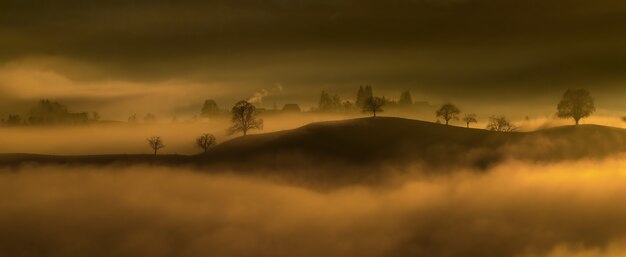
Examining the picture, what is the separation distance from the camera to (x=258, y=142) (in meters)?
81.2

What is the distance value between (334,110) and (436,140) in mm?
26680

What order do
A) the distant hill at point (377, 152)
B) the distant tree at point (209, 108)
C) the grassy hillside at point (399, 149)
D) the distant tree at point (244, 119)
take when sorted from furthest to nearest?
the grassy hillside at point (399, 149)
the distant hill at point (377, 152)
the distant tree at point (244, 119)
the distant tree at point (209, 108)

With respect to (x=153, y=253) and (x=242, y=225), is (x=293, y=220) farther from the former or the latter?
(x=153, y=253)

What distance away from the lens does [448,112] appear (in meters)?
92.2

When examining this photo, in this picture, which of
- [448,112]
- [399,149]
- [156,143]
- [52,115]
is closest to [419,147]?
[399,149]

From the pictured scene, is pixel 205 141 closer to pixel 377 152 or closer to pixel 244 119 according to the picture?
pixel 244 119

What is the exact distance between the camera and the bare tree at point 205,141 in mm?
72188

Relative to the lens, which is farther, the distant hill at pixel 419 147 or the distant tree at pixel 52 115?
the distant hill at pixel 419 147

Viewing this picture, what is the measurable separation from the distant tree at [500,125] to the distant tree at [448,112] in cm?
674

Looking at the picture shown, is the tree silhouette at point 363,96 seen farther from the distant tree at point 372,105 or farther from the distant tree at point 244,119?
the distant tree at point 244,119

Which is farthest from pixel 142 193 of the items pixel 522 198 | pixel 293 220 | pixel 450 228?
pixel 522 198

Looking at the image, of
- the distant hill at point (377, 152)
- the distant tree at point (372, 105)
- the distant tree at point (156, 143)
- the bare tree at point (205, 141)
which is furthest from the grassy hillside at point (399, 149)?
the distant tree at point (372, 105)

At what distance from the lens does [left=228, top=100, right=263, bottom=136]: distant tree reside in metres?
74.2

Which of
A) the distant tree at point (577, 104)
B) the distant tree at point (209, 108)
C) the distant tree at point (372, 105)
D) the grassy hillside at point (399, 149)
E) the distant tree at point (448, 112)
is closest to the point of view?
the distant tree at point (209, 108)
